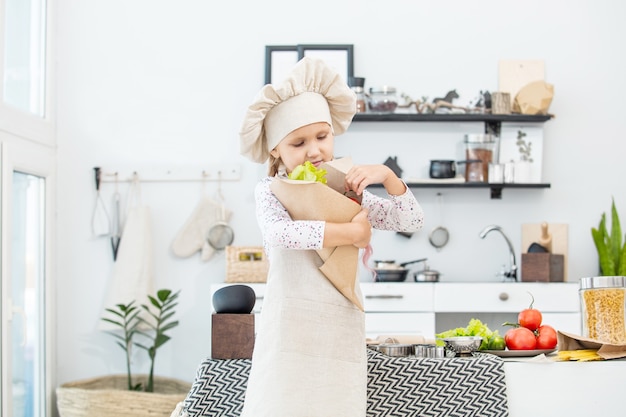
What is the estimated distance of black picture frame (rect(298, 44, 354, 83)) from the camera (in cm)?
475

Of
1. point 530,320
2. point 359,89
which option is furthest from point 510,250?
point 530,320

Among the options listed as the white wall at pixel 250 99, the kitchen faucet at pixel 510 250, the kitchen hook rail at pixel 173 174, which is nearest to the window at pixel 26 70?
the white wall at pixel 250 99

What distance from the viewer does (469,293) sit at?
4355mm

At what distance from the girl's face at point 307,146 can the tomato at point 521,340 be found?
74cm

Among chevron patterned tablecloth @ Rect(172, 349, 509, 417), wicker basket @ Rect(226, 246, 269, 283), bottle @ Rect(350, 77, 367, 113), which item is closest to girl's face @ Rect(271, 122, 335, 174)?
chevron patterned tablecloth @ Rect(172, 349, 509, 417)

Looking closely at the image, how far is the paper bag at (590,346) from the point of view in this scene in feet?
7.38

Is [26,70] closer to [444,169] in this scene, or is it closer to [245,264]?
[245,264]

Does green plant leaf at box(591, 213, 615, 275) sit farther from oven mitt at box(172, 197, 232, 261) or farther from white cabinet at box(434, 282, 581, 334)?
oven mitt at box(172, 197, 232, 261)

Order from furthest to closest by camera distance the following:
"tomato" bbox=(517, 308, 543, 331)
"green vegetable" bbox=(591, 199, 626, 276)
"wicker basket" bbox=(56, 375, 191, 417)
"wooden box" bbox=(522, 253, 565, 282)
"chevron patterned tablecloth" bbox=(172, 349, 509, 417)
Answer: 1. "green vegetable" bbox=(591, 199, 626, 276)
2. "wooden box" bbox=(522, 253, 565, 282)
3. "wicker basket" bbox=(56, 375, 191, 417)
4. "tomato" bbox=(517, 308, 543, 331)
5. "chevron patterned tablecloth" bbox=(172, 349, 509, 417)

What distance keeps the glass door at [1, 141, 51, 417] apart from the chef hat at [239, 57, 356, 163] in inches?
82.2

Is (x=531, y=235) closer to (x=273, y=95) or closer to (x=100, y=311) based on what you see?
(x=100, y=311)

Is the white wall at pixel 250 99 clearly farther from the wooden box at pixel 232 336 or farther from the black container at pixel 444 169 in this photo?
the wooden box at pixel 232 336

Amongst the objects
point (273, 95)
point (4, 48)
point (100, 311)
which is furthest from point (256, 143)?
point (100, 311)

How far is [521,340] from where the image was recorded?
2367 millimetres
